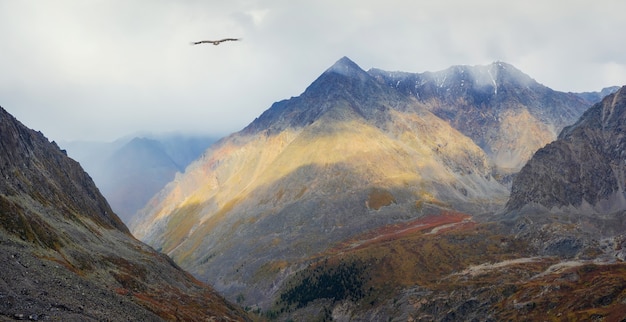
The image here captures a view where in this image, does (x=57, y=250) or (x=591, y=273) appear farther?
(x=591, y=273)

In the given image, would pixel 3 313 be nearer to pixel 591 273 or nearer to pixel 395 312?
pixel 395 312

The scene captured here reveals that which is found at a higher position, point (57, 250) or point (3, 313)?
point (57, 250)

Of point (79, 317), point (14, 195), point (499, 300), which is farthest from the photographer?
point (499, 300)

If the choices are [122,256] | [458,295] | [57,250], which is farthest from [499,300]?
[57,250]

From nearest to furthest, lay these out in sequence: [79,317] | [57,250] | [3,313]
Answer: [3,313] → [79,317] → [57,250]

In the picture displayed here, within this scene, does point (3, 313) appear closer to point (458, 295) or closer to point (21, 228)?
point (21, 228)

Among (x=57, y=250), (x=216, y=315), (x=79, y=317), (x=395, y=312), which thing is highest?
(x=57, y=250)

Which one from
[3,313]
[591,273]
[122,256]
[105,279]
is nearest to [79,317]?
[3,313]
